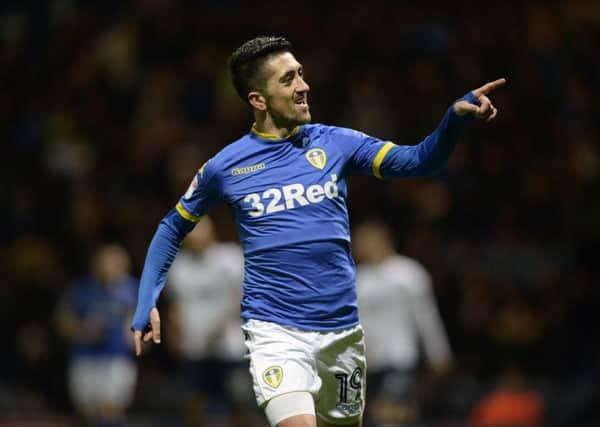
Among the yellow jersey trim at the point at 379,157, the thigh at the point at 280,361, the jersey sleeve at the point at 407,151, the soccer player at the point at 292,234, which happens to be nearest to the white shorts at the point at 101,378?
the soccer player at the point at 292,234

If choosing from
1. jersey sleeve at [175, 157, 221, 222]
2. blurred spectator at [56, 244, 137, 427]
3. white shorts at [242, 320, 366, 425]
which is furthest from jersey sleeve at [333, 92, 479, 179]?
blurred spectator at [56, 244, 137, 427]

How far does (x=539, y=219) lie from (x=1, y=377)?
5.58m

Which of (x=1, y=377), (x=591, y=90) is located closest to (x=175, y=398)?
(x=1, y=377)

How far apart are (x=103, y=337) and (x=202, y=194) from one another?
6345 millimetres

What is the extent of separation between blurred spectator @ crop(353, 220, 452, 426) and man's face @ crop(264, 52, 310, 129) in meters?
4.62

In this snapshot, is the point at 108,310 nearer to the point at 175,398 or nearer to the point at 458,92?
the point at 175,398

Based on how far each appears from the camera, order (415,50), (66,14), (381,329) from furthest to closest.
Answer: (66,14) → (415,50) → (381,329)

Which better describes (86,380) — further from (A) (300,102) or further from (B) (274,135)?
(A) (300,102)

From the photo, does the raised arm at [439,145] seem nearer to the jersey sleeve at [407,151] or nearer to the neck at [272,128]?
the jersey sleeve at [407,151]

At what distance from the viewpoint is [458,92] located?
40.1 feet

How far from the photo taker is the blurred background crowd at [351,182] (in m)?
10.7

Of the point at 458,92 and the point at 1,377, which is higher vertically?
the point at 458,92

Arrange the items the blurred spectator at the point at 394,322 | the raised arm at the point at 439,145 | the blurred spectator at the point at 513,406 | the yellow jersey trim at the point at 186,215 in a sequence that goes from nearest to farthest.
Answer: the raised arm at the point at 439,145
the yellow jersey trim at the point at 186,215
the blurred spectator at the point at 394,322
the blurred spectator at the point at 513,406

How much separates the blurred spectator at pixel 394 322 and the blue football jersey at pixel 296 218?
4559 millimetres
